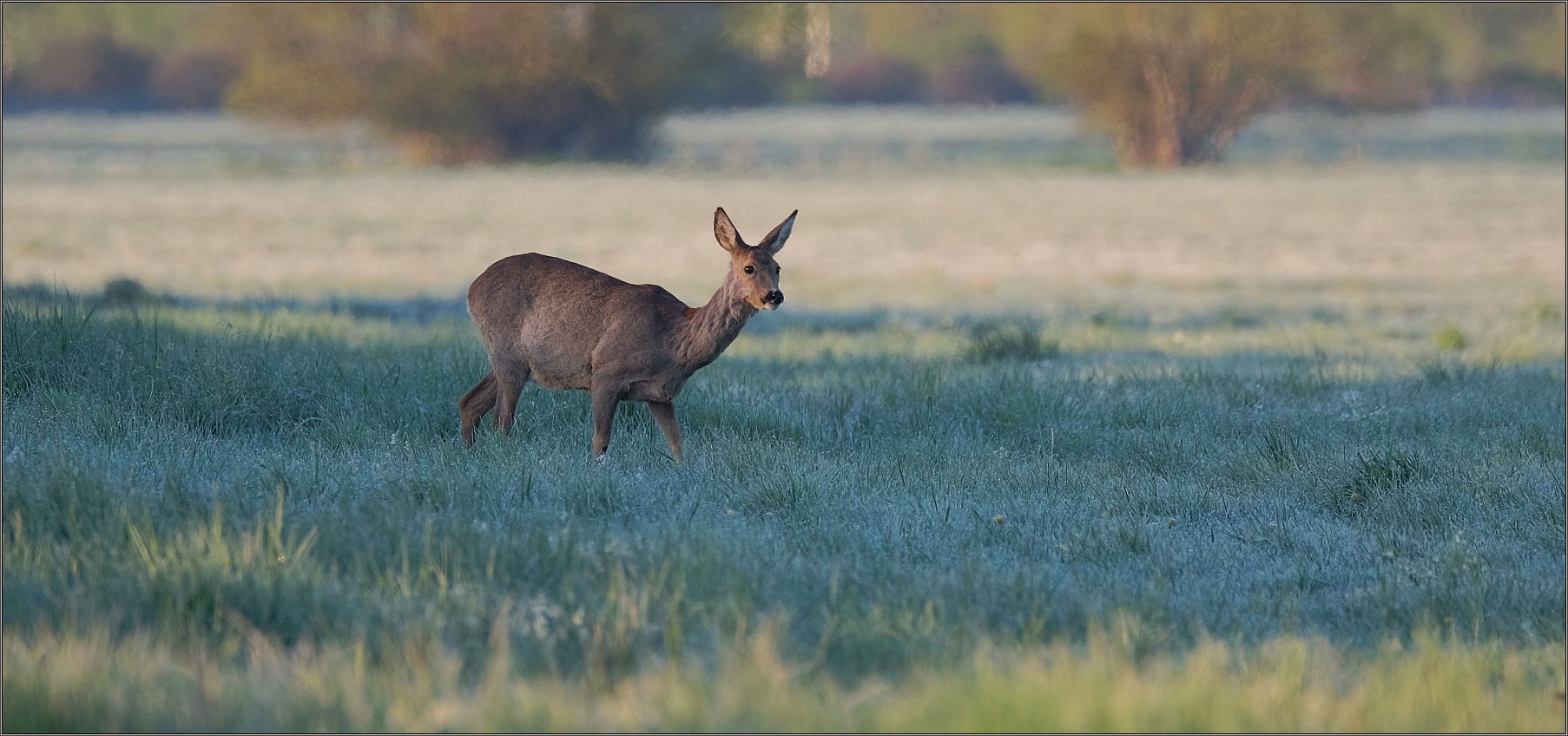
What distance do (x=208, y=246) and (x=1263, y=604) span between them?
72.1 ft

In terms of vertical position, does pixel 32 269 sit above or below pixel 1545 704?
above

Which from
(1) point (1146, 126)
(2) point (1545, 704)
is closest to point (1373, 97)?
(1) point (1146, 126)

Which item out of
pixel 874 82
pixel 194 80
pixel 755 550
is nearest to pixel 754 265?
pixel 755 550

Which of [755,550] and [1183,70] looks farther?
[1183,70]

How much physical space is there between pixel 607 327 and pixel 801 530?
5.37 ft

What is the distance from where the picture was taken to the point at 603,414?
749 cm

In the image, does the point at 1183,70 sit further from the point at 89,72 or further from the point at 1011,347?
the point at 1011,347

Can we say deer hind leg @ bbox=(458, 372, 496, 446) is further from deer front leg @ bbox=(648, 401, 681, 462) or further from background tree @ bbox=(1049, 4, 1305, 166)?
background tree @ bbox=(1049, 4, 1305, 166)

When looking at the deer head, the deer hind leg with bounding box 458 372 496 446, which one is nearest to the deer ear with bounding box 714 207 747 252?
the deer head

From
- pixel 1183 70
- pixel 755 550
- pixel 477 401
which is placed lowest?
pixel 755 550

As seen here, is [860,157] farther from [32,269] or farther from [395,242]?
[32,269]

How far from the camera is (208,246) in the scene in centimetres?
2488

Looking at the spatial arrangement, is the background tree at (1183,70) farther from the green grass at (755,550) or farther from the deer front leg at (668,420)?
the deer front leg at (668,420)

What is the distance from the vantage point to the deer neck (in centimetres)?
736
